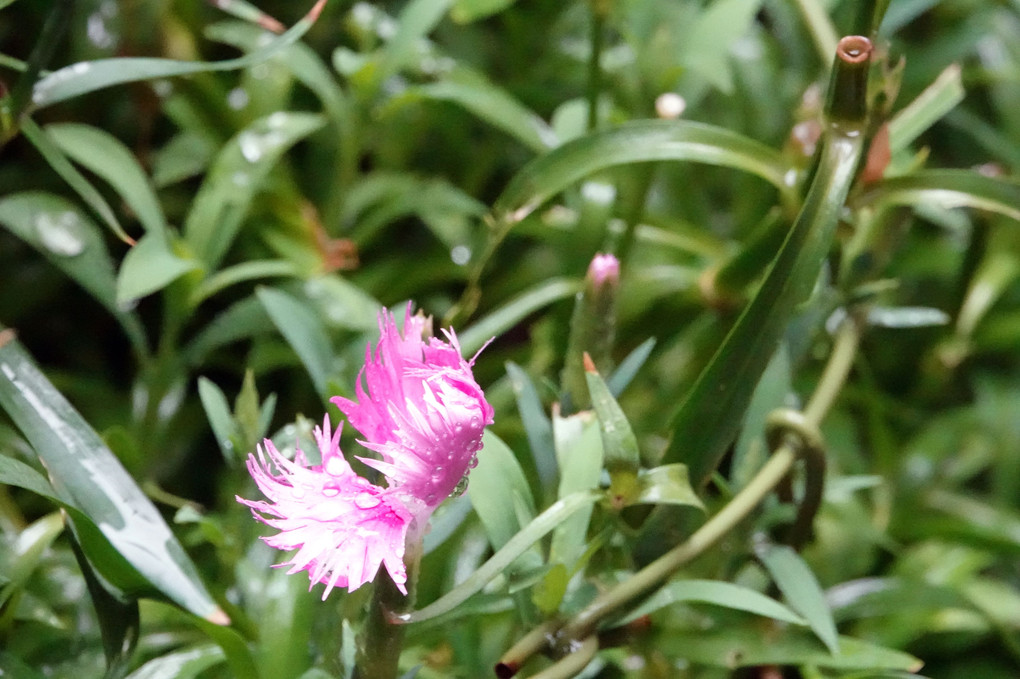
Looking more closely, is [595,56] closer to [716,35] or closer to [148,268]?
[716,35]

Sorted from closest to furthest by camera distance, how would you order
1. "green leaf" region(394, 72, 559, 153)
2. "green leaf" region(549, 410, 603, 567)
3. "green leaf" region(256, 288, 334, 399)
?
"green leaf" region(549, 410, 603, 567), "green leaf" region(256, 288, 334, 399), "green leaf" region(394, 72, 559, 153)

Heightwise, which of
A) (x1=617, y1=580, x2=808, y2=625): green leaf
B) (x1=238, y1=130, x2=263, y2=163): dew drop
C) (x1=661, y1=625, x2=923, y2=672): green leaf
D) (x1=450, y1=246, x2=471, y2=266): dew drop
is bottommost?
(x1=661, y1=625, x2=923, y2=672): green leaf

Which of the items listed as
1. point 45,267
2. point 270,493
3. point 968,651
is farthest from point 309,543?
point 968,651

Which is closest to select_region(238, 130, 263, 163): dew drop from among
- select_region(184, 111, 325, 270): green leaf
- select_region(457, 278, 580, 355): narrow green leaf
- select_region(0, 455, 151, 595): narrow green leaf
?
select_region(184, 111, 325, 270): green leaf

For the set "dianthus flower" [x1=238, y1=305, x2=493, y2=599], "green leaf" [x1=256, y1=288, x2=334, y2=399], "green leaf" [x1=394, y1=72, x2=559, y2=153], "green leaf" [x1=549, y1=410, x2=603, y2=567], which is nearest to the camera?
"dianthus flower" [x1=238, y1=305, x2=493, y2=599]

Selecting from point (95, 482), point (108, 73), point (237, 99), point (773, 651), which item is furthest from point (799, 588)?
point (237, 99)

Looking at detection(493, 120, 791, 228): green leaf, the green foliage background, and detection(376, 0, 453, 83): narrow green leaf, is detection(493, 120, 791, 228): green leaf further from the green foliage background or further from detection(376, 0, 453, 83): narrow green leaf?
detection(376, 0, 453, 83): narrow green leaf

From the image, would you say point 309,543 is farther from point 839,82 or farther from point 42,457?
point 839,82
